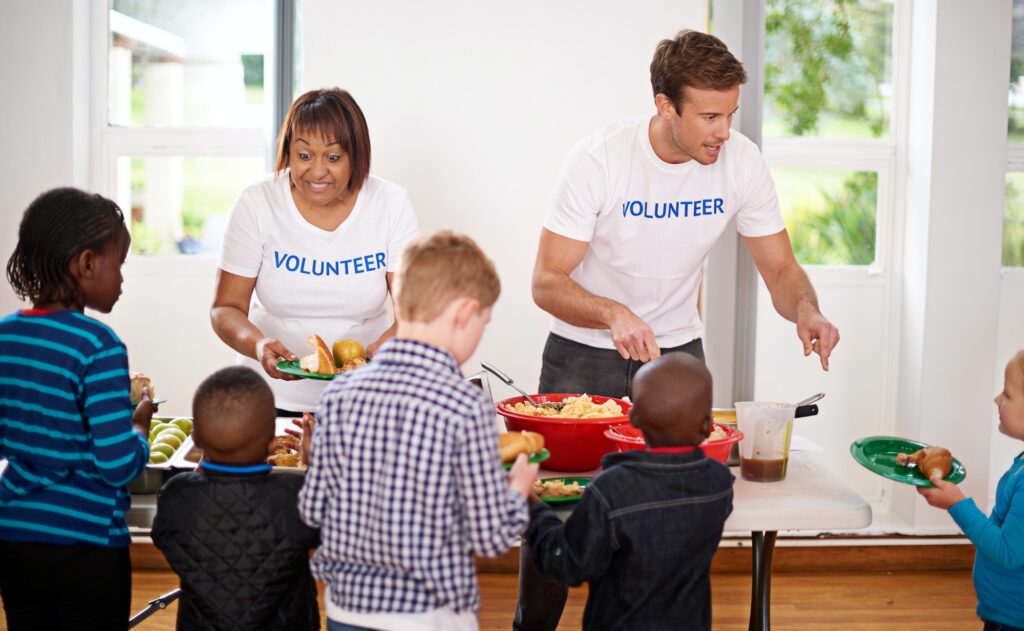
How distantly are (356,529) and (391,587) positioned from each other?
0.34 feet

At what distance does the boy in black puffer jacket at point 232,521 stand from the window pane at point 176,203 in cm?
248

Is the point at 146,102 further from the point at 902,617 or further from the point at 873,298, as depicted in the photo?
the point at 902,617

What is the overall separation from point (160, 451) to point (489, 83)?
2092 millimetres

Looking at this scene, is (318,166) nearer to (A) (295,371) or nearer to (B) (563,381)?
(A) (295,371)

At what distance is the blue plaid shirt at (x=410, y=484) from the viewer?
1.49 metres

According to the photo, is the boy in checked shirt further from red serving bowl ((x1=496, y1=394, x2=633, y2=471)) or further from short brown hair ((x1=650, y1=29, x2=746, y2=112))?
short brown hair ((x1=650, y1=29, x2=746, y2=112))

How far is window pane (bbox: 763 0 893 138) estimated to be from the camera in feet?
13.4

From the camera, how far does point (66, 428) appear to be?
1.83m

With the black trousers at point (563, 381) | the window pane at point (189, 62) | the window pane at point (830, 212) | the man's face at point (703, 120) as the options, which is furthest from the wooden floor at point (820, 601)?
the window pane at point (189, 62)

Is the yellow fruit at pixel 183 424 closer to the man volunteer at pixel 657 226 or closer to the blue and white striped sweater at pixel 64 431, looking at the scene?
the blue and white striped sweater at pixel 64 431

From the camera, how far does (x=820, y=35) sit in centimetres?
409

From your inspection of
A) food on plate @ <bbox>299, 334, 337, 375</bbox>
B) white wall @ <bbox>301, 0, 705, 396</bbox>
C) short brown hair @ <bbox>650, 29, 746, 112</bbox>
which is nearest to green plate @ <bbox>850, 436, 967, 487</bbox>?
short brown hair @ <bbox>650, 29, 746, 112</bbox>

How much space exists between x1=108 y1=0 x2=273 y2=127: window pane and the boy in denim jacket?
9.05 feet

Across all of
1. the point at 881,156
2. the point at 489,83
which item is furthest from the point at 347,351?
Result: the point at 881,156
